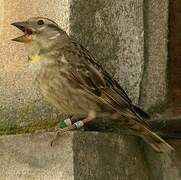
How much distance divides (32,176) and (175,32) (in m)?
1.32

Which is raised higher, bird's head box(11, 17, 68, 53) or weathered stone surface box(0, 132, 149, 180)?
bird's head box(11, 17, 68, 53)

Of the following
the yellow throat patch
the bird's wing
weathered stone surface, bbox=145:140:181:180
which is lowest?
weathered stone surface, bbox=145:140:181:180

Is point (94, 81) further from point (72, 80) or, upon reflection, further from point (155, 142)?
point (155, 142)

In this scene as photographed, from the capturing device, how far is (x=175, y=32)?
4.65 meters

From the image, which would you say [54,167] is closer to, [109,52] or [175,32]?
[109,52]

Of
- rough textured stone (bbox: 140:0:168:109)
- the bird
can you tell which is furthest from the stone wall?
the bird

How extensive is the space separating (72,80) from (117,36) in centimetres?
47

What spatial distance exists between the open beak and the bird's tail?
847 mm

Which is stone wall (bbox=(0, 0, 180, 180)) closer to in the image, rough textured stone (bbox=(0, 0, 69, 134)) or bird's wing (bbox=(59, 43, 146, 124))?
rough textured stone (bbox=(0, 0, 69, 134))

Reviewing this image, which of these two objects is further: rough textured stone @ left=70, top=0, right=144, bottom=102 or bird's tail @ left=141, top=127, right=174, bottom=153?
rough textured stone @ left=70, top=0, right=144, bottom=102

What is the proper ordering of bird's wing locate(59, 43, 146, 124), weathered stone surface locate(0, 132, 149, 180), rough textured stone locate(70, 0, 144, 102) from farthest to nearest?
rough textured stone locate(70, 0, 144, 102)
bird's wing locate(59, 43, 146, 124)
weathered stone surface locate(0, 132, 149, 180)

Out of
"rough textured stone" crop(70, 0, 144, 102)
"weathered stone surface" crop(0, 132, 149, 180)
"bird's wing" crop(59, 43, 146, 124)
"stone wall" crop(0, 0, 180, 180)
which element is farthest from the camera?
"rough textured stone" crop(70, 0, 144, 102)

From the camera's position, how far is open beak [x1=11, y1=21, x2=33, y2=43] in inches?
167

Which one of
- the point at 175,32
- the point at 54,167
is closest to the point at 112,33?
the point at 175,32
